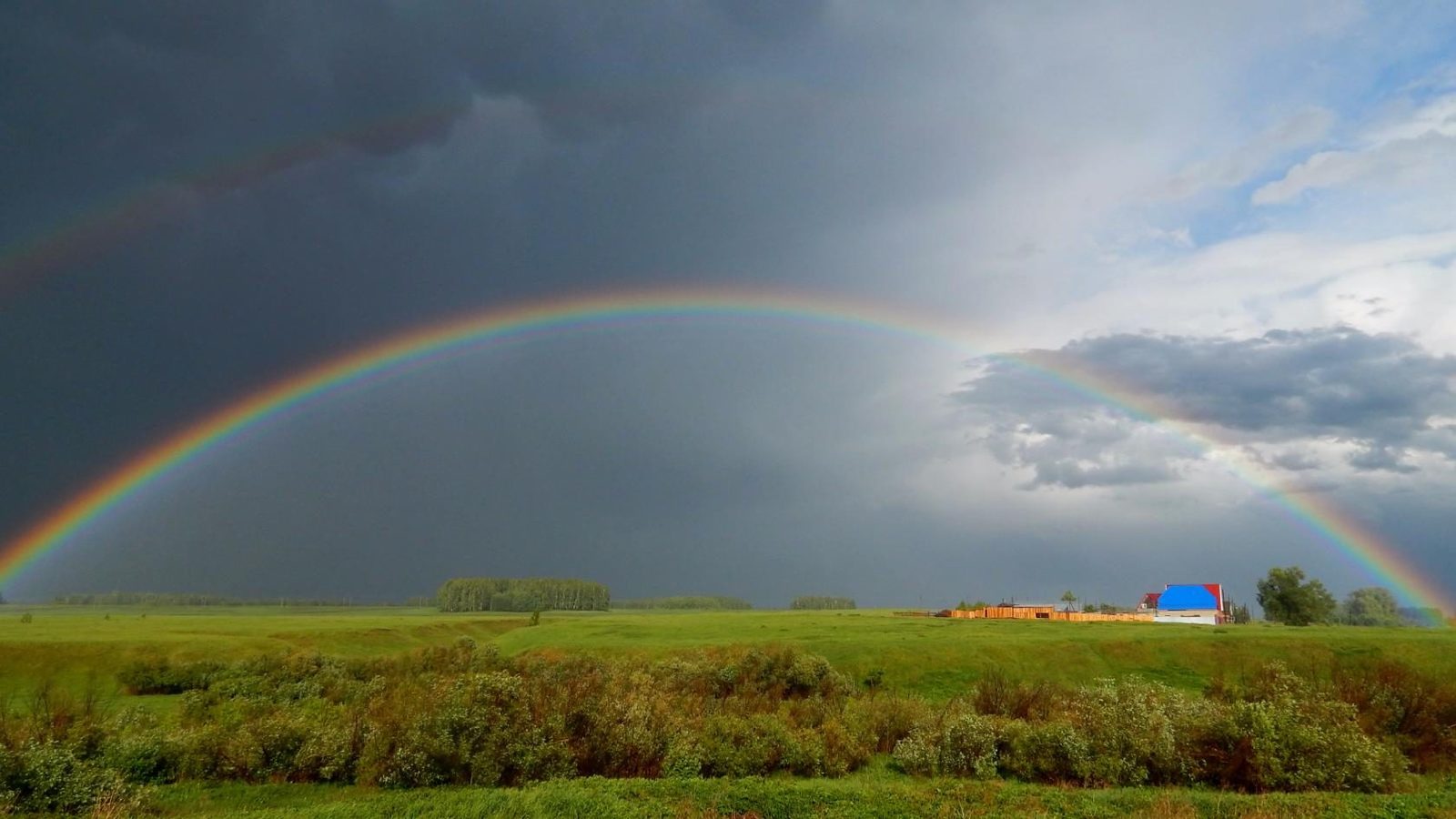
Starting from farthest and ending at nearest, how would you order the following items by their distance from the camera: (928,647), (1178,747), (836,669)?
(928,647), (836,669), (1178,747)

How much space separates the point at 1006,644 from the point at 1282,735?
3727 cm

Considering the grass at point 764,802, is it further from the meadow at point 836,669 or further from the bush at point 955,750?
the bush at point 955,750

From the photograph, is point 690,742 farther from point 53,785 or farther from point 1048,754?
point 53,785

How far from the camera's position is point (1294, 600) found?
418 ft

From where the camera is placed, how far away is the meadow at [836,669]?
26.3m

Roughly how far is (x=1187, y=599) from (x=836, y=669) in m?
116

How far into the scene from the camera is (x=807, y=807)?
2644 cm

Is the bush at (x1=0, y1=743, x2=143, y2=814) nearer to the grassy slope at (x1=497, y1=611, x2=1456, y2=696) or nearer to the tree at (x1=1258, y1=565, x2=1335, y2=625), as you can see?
the grassy slope at (x1=497, y1=611, x2=1456, y2=696)

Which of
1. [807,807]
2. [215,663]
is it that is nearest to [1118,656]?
[807,807]

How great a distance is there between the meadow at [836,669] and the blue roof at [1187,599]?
226ft

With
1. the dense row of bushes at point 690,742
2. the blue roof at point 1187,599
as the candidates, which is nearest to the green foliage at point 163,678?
the dense row of bushes at point 690,742

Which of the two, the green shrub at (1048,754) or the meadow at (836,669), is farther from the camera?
the green shrub at (1048,754)

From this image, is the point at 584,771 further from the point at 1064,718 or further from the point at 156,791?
the point at 1064,718

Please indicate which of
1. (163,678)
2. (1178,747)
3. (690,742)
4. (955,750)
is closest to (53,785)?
(690,742)
